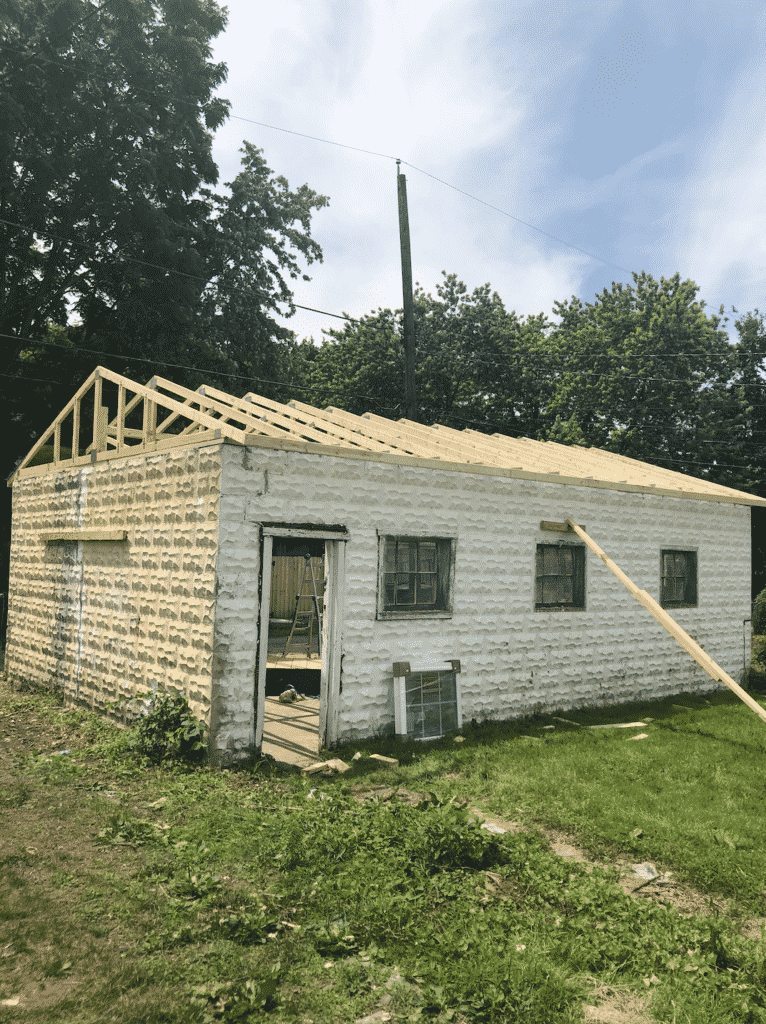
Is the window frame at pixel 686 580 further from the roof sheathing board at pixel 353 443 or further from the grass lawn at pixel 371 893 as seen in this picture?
the grass lawn at pixel 371 893

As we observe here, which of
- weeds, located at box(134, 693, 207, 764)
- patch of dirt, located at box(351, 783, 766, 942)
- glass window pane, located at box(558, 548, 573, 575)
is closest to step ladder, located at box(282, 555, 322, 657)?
glass window pane, located at box(558, 548, 573, 575)

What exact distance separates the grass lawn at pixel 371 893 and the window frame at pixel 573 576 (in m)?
3.16

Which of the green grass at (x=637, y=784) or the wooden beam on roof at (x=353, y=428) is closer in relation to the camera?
the green grass at (x=637, y=784)

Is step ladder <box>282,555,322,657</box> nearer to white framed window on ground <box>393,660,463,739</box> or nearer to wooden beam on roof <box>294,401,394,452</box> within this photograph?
white framed window on ground <box>393,660,463,739</box>

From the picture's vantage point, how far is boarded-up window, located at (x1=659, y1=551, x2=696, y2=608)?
13.3 meters

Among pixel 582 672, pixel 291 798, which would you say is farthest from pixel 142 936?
pixel 582 672

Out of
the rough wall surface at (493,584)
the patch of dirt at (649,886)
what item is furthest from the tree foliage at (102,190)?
the patch of dirt at (649,886)

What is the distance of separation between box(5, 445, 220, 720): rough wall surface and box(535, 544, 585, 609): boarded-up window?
5385mm

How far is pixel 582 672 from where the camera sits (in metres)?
11.6

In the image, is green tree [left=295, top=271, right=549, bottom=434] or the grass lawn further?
green tree [left=295, top=271, right=549, bottom=434]

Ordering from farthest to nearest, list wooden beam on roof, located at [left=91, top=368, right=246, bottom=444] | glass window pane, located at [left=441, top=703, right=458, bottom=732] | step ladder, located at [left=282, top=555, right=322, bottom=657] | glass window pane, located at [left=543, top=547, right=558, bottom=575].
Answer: step ladder, located at [left=282, top=555, right=322, bottom=657] < glass window pane, located at [left=543, top=547, right=558, bottom=575] < glass window pane, located at [left=441, top=703, right=458, bottom=732] < wooden beam on roof, located at [left=91, top=368, right=246, bottom=444]

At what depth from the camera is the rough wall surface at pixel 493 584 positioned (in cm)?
840

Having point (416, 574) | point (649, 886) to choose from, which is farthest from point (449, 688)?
point (649, 886)

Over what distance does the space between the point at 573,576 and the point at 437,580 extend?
2913 mm
